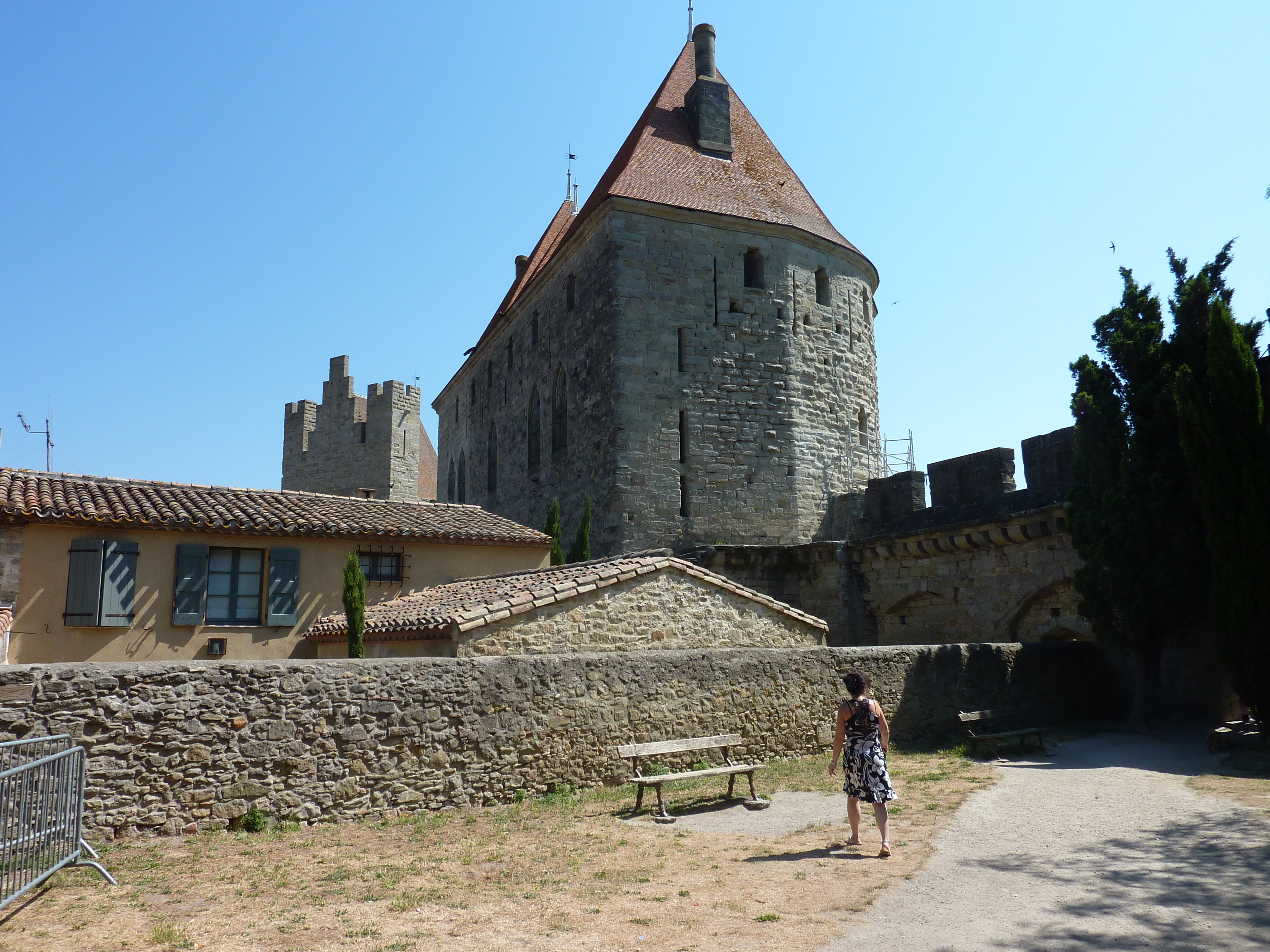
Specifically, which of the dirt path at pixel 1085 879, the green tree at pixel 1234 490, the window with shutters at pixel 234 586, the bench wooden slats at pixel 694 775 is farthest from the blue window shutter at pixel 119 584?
the green tree at pixel 1234 490

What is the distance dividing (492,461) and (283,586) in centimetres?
1363

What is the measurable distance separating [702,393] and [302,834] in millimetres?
14720

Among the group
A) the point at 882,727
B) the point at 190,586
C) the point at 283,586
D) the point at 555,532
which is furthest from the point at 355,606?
the point at 882,727

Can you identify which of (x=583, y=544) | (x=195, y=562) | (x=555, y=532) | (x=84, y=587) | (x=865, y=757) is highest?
(x=555, y=532)

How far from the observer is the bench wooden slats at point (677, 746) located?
894cm

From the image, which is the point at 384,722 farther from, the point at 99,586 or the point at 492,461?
the point at 492,461

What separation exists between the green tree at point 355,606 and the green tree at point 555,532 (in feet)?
15.3

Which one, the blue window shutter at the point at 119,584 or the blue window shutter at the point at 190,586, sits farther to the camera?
the blue window shutter at the point at 190,586

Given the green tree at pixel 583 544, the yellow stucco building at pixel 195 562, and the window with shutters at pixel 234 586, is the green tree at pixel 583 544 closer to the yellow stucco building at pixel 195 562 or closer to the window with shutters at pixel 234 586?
the yellow stucco building at pixel 195 562

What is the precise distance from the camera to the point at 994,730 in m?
12.9

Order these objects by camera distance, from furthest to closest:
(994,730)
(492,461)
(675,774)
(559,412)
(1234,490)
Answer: (492,461) → (559,412) → (994,730) → (1234,490) → (675,774)

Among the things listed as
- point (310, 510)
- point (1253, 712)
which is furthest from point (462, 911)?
point (310, 510)

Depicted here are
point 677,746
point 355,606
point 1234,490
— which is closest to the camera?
point 677,746

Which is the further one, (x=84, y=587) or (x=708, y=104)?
(x=708, y=104)
